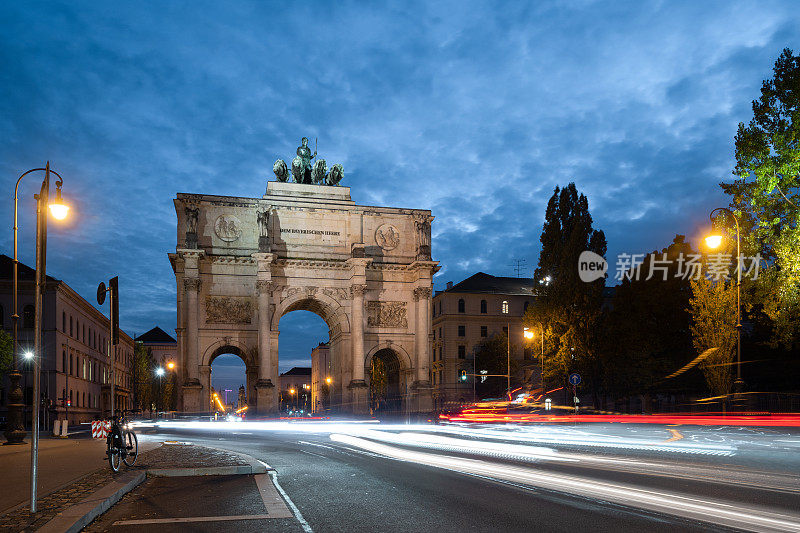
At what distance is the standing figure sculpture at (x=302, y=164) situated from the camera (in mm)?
55531

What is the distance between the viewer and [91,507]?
29.7ft

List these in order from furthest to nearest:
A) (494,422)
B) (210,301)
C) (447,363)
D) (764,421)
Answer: (447,363) < (210,301) < (494,422) < (764,421)

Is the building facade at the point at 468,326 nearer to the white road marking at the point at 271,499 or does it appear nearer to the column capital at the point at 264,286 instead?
the column capital at the point at 264,286

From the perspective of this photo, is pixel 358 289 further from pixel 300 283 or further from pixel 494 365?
pixel 494 365

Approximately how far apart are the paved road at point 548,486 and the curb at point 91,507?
1378mm

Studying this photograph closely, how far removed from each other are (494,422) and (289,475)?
74.7 feet

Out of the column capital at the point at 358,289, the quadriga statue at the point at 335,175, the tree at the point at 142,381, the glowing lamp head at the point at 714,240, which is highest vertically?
the quadriga statue at the point at 335,175

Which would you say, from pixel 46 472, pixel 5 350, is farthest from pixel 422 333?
pixel 46 472

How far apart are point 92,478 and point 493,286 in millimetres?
86874

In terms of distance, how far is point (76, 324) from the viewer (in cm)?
6950

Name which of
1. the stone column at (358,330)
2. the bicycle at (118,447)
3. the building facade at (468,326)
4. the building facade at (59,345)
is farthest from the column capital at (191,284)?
the building facade at (468,326)

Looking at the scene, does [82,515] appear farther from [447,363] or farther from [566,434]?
[447,363]

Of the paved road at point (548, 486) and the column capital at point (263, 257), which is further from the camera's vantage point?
the column capital at point (263, 257)

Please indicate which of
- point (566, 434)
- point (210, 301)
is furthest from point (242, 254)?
point (566, 434)
